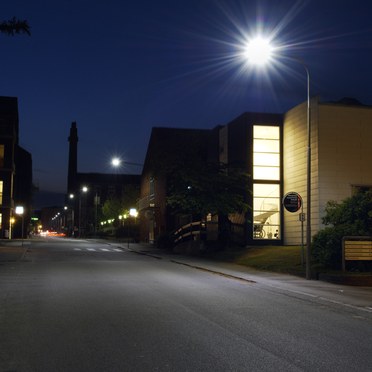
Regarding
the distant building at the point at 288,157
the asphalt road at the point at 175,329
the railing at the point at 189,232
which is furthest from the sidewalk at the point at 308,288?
the railing at the point at 189,232

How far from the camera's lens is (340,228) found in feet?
68.3

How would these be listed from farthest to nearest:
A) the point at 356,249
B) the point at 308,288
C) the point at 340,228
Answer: the point at 340,228 < the point at 356,249 < the point at 308,288

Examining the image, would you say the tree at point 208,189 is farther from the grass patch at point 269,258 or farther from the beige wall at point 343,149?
the beige wall at point 343,149

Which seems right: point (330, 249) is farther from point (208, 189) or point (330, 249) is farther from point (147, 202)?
point (147, 202)

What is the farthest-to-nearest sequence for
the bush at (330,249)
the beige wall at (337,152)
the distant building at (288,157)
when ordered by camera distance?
the distant building at (288,157), the beige wall at (337,152), the bush at (330,249)

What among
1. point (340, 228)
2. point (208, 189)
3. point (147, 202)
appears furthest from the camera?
point (147, 202)

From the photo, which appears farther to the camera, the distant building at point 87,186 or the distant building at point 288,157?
the distant building at point 87,186

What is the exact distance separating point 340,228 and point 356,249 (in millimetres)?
1379

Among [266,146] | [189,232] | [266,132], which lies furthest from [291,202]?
[189,232]

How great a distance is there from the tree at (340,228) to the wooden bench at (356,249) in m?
0.57

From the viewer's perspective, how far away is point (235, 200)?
3097 centimetres

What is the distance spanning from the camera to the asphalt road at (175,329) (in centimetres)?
709

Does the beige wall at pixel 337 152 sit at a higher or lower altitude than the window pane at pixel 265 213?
higher

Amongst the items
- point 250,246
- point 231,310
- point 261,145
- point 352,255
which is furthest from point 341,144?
point 231,310
